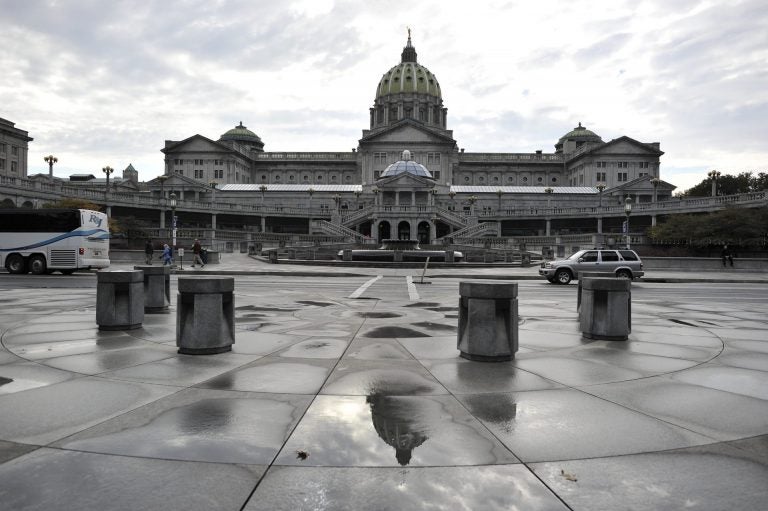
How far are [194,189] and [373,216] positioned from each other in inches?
1719

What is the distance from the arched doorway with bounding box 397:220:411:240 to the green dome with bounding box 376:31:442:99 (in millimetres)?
65902

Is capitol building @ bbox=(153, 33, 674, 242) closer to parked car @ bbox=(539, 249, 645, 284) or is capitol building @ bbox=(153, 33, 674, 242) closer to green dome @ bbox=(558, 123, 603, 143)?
green dome @ bbox=(558, 123, 603, 143)

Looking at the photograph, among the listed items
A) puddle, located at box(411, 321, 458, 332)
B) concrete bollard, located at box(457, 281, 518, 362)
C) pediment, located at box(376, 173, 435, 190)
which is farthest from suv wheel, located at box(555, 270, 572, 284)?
pediment, located at box(376, 173, 435, 190)

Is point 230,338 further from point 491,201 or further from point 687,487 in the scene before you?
point 491,201

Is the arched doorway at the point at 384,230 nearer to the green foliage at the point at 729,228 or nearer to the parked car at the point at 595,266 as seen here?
the green foliage at the point at 729,228

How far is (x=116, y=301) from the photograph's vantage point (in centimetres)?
1018

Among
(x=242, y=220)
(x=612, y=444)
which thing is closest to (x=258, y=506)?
(x=612, y=444)

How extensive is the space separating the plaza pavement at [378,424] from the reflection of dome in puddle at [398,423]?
0.03 meters

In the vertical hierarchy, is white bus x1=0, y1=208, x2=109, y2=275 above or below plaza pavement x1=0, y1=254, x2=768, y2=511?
above

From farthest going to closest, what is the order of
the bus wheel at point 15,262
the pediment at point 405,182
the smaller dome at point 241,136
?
the smaller dome at point 241,136, the pediment at point 405,182, the bus wheel at point 15,262

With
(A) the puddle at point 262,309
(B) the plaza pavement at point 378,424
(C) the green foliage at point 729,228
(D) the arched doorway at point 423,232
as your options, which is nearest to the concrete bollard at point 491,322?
(B) the plaza pavement at point 378,424

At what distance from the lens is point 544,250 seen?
56.1 m

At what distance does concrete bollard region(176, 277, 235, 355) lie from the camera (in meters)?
8.05

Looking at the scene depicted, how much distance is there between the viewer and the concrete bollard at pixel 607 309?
31.5 ft
